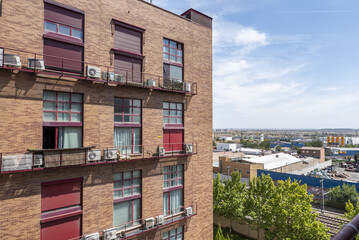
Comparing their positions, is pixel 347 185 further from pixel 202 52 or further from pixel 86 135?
pixel 86 135

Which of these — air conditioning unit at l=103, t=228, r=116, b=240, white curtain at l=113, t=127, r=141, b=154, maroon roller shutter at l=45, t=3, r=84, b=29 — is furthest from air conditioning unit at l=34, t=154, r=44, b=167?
maroon roller shutter at l=45, t=3, r=84, b=29

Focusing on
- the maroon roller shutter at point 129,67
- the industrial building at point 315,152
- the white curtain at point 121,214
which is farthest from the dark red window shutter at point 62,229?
the industrial building at point 315,152

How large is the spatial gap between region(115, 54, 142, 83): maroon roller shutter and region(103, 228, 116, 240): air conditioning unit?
1069 cm

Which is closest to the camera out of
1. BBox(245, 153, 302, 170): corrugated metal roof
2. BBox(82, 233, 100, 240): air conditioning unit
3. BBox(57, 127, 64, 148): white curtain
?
BBox(57, 127, 64, 148): white curtain

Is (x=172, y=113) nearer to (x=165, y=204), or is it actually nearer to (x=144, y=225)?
(x=165, y=204)

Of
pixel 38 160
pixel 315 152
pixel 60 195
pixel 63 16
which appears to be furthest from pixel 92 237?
pixel 315 152

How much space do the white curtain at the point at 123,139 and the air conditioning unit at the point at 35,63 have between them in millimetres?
6110

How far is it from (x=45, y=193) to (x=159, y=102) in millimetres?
9995

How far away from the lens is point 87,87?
46.5ft

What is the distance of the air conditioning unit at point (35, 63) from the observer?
464 inches

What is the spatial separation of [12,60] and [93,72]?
13.8 ft

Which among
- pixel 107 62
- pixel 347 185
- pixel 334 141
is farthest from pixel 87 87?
pixel 334 141

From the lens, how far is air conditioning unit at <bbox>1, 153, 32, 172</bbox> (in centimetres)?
1104

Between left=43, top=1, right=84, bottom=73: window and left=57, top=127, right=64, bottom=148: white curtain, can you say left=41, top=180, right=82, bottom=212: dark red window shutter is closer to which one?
left=57, top=127, right=64, bottom=148: white curtain
